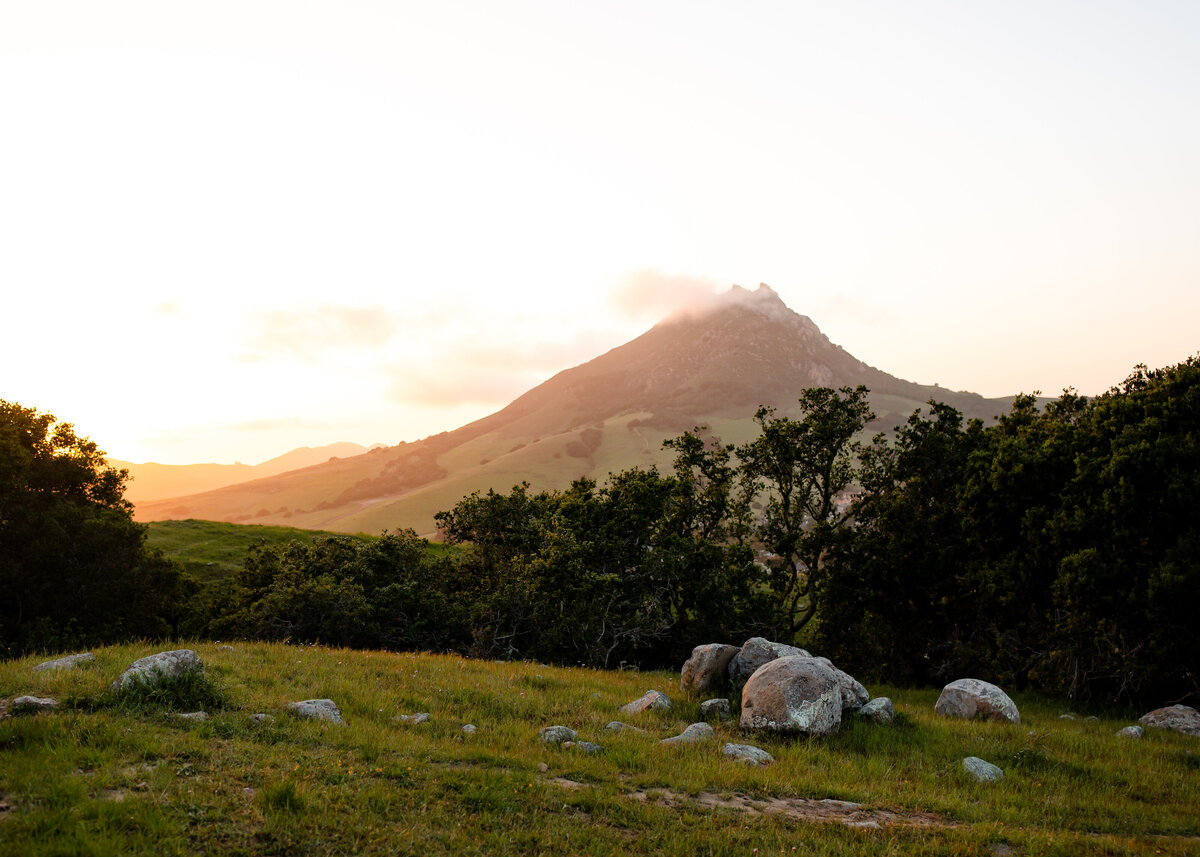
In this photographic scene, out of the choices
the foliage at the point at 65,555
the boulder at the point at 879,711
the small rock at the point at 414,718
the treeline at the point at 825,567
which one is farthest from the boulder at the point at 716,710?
the foliage at the point at 65,555

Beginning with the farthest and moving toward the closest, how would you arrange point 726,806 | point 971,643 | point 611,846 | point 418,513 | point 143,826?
point 418,513, point 971,643, point 726,806, point 611,846, point 143,826

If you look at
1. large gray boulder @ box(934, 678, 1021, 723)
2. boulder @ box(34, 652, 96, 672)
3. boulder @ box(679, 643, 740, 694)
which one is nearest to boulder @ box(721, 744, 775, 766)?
boulder @ box(679, 643, 740, 694)

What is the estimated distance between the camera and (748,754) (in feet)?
43.4

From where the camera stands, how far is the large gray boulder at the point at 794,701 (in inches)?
587

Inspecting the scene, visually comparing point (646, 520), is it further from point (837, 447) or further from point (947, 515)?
point (947, 515)

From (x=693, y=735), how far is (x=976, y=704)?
932 cm

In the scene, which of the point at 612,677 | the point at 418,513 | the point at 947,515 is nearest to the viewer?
the point at 612,677

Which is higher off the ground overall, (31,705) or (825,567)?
(31,705)

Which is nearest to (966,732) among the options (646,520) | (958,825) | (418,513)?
(958,825)

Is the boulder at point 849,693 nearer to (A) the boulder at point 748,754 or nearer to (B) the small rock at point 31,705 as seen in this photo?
(A) the boulder at point 748,754

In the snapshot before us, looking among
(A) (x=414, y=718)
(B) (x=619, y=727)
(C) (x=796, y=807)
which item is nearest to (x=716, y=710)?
(B) (x=619, y=727)

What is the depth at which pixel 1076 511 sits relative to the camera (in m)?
21.9

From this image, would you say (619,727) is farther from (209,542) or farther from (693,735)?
(209,542)

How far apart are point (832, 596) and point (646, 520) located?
8301 mm
